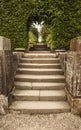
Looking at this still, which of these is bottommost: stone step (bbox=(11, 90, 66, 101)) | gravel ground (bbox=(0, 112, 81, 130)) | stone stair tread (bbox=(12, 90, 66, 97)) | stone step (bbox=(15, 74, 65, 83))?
gravel ground (bbox=(0, 112, 81, 130))

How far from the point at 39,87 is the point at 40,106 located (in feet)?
3.19

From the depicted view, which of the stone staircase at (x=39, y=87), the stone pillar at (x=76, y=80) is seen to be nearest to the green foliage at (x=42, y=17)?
the stone staircase at (x=39, y=87)

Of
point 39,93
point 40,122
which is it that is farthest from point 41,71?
point 40,122

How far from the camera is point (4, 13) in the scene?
9.80 metres

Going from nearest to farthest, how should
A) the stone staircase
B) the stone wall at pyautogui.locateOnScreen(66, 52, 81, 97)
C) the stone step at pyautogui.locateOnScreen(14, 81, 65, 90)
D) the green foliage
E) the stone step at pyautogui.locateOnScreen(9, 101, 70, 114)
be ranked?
the stone wall at pyautogui.locateOnScreen(66, 52, 81, 97) < the stone step at pyautogui.locateOnScreen(9, 101, 70, 114) < the stone staircase < the stone step at pyautogui.locateOnScreen(14, 81, 65, 90) < the green foliage

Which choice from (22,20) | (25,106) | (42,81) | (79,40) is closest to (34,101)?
(25,106)

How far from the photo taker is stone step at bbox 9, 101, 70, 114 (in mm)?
4121

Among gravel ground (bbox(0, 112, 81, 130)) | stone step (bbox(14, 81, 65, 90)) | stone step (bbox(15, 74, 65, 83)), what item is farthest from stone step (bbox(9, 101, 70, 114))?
stone step (bbox(15, 74, 65, 83))

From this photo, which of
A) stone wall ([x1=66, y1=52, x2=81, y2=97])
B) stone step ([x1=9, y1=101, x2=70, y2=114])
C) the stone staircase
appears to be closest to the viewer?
stone wall ([x1=66, y1=52, x2=81, y2=97])

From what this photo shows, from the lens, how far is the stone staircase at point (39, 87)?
13.9 feet

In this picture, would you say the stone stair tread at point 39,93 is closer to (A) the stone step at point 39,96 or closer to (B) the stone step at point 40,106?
(A) the stone step at point 39,96

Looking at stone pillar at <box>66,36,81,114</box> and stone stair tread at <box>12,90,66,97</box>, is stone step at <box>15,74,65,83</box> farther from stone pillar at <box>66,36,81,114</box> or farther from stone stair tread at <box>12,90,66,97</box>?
stone pillar at <box>66,36,81,114</box>

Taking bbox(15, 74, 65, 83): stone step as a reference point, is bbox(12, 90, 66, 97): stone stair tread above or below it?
below

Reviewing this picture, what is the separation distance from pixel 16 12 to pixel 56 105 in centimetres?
698
